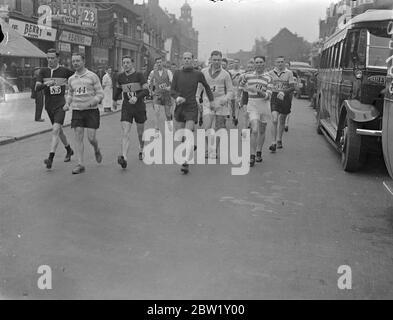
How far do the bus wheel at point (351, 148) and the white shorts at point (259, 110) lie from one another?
4.67 feet

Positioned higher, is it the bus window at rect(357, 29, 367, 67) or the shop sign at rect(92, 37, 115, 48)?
the shop sign at rect(92, 37, 115, 48)

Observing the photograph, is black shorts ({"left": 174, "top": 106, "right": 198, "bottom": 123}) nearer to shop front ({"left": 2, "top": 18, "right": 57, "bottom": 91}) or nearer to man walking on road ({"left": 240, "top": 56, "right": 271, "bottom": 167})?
man walking on road ({"left": 240, "top": 56, "right": 271, "bottom": 167})

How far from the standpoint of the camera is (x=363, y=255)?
15.6ft

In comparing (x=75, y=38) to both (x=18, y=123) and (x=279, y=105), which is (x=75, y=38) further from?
(x=279, y=105)

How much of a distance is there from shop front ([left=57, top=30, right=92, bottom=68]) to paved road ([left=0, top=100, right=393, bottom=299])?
74.9ft

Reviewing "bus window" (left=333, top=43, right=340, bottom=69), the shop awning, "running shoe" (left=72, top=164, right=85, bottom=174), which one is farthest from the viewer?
the shop awning

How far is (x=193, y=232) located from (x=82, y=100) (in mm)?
3793

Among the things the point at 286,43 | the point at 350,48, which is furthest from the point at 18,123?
the point at 286,43

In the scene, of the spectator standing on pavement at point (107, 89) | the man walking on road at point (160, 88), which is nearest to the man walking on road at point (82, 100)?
the man walking on road at point (160, 88)

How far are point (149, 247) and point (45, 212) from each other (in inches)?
68.0

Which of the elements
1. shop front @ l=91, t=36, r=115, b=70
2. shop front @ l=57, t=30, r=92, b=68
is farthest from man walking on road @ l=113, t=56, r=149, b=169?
shop front @ l=91, t=36, r=115, b=70

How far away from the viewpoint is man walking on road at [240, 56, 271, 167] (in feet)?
30.5

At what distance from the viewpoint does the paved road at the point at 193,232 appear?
13.0ft

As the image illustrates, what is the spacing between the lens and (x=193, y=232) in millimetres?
5285
